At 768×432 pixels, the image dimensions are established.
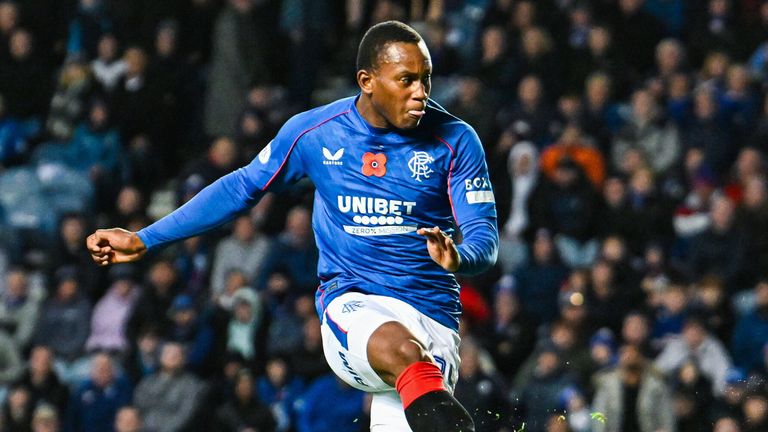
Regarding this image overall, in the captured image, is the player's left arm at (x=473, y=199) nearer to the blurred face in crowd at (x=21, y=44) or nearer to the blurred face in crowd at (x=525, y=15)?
the blurred face in crowd at (x=525, y=15)

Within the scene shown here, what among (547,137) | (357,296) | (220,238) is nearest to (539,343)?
(547,137)

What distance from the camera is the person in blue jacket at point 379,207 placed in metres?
6.63

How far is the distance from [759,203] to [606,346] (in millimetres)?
1956

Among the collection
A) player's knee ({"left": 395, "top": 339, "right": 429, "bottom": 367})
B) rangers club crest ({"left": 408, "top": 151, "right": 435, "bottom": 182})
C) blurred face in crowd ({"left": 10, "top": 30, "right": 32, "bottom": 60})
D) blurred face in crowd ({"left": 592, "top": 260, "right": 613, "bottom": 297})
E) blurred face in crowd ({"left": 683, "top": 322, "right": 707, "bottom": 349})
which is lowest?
blurred face in crowd ({"left": 683, "top": 322, "right": 707, "bottom": 349})

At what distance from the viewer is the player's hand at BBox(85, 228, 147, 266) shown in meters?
7.00

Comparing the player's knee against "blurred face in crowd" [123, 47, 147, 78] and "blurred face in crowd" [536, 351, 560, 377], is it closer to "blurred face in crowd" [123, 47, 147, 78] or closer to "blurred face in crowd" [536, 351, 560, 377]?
"blurred face in crowd" [536, 351, 560, 377]

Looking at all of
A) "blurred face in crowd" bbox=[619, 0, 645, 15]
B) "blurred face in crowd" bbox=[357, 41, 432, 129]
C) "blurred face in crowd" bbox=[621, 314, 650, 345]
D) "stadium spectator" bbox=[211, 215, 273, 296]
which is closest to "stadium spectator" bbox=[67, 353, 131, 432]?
"stadium spectator" bbox=[211, 215, 273, 296]

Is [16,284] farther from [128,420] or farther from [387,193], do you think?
[387,193]

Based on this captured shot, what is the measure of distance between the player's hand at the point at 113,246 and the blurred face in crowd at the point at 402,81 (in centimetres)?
141

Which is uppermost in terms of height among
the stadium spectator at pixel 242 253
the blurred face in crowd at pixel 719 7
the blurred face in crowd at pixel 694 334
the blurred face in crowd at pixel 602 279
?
the blurred face in crowd at pixel 719 7

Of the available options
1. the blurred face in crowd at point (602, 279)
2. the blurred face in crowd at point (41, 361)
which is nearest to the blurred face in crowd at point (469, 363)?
the blurred face in crowd at point (602, 279)

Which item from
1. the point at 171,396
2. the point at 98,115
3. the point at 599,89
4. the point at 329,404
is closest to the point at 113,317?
the point at 171,396

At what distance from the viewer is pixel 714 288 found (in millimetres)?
Result: 12094

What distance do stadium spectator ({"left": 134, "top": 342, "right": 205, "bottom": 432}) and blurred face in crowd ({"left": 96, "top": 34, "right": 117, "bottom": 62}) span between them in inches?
158
